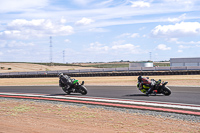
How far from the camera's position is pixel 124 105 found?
12383mm

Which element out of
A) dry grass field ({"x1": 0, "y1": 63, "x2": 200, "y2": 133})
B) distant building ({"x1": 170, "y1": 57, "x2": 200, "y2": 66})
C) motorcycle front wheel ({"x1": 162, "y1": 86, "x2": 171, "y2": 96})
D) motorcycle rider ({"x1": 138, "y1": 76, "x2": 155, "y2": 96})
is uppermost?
distant building ({"x1": 170, "y1": 57, "x2": 200, "y2": 66})

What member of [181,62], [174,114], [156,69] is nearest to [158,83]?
[174,114]

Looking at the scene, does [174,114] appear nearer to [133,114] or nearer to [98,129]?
[133,114]

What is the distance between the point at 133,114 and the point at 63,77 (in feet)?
27.4

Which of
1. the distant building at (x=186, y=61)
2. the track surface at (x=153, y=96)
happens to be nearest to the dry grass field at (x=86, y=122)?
the track surface at (x=153, y=96)

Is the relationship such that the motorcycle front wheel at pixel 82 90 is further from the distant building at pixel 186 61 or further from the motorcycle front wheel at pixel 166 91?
the distant building at pixel 186 61

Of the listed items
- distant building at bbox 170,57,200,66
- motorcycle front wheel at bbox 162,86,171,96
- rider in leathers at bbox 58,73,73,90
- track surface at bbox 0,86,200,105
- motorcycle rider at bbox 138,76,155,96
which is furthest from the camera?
distant building at bbox 170,57,200,66

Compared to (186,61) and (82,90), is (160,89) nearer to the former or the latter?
(82,90)

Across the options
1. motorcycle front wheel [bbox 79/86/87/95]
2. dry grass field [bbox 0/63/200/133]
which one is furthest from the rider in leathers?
dry grass field [bbox 0/63/200/133]

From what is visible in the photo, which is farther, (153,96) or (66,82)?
(66,82)

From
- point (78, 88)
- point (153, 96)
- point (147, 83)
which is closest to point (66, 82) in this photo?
point (78, 88)

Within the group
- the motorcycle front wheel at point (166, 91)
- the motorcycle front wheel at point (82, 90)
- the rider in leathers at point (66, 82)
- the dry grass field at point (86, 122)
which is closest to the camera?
the dry grass field at point (86, 122)

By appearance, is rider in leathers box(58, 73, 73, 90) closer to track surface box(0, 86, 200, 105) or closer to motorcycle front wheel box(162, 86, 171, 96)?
track surface box(0, 86, 200, 105)

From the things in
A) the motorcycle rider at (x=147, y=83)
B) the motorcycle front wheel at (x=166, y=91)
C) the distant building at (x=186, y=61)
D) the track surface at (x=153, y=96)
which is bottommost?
the track surface at (x=153, y=96)
